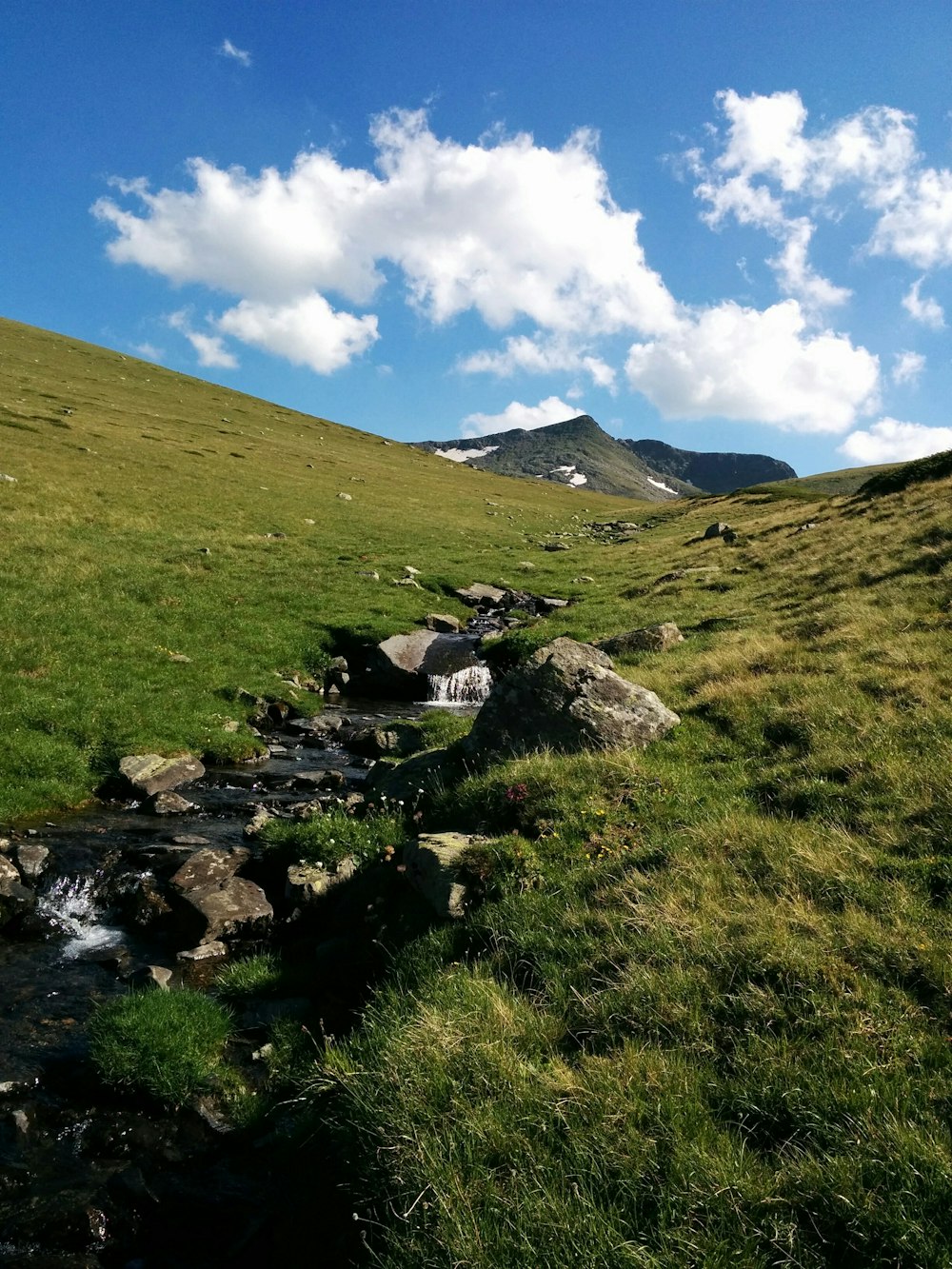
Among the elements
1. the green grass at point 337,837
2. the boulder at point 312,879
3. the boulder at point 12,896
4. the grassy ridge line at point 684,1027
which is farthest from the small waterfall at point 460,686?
the boulder at point 12,896

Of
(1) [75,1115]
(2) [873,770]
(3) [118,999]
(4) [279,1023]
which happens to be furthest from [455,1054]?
(2) [873,770]

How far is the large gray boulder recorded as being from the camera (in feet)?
44.4

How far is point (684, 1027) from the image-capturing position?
6.35 metres

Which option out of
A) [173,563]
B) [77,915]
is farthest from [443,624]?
[77,915]

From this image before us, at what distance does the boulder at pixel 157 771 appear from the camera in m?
16.7

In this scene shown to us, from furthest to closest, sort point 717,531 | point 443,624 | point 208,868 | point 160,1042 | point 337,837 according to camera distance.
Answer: point 717,531, point 443,624, point 337,837, point 208,868, point 160,1042

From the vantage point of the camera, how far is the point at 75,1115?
7957 millimetres

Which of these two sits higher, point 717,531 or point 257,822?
point 717,531

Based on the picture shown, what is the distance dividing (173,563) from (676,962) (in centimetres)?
3355

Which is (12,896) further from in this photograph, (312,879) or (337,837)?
(337,837)

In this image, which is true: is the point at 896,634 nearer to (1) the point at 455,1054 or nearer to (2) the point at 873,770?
(2) the point at 873,770

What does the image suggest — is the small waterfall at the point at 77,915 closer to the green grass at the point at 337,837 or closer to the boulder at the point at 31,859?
the boulder at the point at 31,859

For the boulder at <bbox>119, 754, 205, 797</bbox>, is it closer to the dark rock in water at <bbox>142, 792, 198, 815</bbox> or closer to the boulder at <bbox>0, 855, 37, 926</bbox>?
the dark rock in water at <bbox>142, 792, 198, 815</bbox>

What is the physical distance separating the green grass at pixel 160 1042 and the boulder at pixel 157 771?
25.7ft
